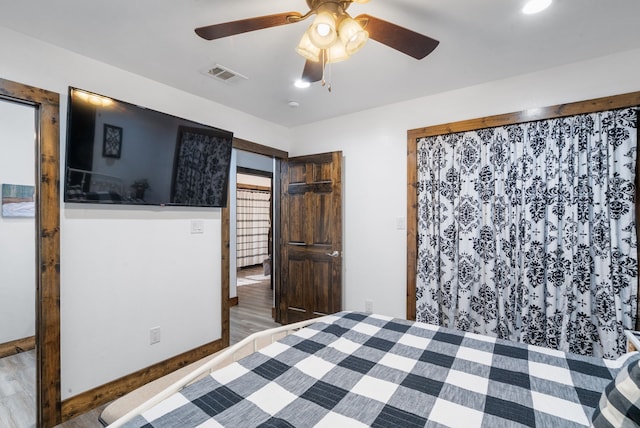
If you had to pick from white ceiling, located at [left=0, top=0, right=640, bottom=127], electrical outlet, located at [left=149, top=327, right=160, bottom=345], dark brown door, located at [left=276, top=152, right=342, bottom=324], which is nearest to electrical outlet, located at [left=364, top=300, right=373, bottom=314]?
dark brown door, located at [left=276, top=152, right=342, bottom=324]

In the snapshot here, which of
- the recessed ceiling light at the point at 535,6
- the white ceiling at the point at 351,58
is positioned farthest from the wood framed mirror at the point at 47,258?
the recessed ceiling light at the point at 535,6

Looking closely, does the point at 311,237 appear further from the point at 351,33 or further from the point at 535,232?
the point at 351,33

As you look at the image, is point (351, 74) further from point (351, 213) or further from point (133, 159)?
point (133, 159)

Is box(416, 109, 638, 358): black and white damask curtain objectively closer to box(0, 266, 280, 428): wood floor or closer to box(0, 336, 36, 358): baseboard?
box(0, 266, 280, 428): wood floor

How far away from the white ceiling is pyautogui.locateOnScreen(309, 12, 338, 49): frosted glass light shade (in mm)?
412

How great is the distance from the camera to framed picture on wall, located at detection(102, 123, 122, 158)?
2.05 m

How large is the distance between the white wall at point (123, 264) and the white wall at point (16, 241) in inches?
51.2

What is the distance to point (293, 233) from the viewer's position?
3.55 meters

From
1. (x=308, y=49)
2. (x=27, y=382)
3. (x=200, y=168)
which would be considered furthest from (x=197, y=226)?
(x=308, y=49)

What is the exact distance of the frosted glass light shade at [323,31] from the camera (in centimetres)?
124

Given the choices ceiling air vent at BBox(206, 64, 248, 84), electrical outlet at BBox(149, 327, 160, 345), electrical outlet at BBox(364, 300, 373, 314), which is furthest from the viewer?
electrical outlet at BBox(364, 300, 373, 314)

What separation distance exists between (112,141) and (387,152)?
234 centimetres

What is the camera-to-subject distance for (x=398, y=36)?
1408mm

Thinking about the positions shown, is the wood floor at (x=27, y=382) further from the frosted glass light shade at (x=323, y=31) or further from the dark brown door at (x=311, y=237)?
the frosted glass light shade at (x=323, y=31)
